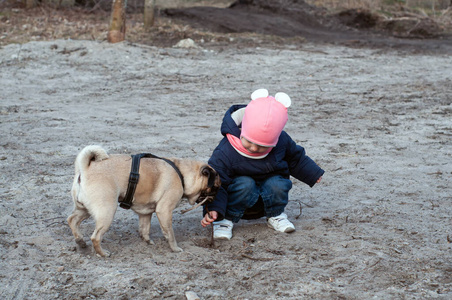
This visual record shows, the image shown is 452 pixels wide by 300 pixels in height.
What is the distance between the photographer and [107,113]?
346 inches

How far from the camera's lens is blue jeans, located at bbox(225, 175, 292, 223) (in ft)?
15.1

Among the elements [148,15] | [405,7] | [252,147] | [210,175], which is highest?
[252,147]

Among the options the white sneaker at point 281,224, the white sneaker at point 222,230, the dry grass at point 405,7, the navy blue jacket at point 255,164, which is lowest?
the dry grass at point 405,7

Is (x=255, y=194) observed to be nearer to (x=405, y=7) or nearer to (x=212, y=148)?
(x=212, y=148)

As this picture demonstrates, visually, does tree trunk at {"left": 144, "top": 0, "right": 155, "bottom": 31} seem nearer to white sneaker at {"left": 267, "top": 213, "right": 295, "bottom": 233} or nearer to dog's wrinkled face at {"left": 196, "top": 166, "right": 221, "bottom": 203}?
white sneaker at {"left": 267, "top": 213, "right": 295, "bottom": 233}

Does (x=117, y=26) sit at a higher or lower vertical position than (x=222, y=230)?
lower

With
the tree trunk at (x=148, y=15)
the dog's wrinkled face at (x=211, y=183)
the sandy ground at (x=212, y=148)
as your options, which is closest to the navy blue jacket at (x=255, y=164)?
the dog's wrinkled face at (x=211, y=183)

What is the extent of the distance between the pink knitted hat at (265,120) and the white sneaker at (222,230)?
79 centimetres

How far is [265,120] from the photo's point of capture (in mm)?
4207

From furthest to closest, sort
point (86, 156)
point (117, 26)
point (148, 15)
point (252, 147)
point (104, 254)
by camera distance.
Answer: point (148, 15), point (117, 26), point (252, 147), point (104, 254), point (86, 156)

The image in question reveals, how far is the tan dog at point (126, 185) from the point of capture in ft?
12.7

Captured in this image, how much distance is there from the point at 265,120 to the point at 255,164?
0.54m

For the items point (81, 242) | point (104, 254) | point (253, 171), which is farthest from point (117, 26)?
point (104, 254)

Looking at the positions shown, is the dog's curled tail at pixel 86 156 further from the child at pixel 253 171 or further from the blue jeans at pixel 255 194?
the blue jeans at pixel 255 194
